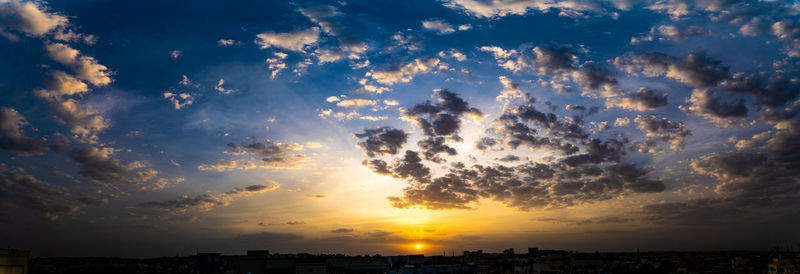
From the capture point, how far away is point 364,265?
121688mm

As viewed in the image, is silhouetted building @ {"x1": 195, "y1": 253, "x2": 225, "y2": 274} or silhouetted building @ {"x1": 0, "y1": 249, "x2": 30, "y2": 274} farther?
silhouetted building @ {"x1": 195, "y1": 253, "x2": 225, "y2": 274}

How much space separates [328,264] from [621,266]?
103 m

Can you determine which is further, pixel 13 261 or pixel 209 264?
pixel 209 264

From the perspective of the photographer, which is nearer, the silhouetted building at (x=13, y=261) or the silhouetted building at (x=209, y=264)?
the silhouetted building at (x=13, y=261)

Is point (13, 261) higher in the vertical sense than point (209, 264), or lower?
higher

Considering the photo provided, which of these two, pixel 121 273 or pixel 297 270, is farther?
pixel 121 273

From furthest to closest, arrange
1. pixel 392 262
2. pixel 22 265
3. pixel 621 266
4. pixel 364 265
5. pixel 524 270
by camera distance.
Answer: pixel 621 266, pixel 524 270, pixel 392 262, pixel 364 265, pixel 22 265

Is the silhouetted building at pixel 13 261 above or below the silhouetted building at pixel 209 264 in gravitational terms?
above

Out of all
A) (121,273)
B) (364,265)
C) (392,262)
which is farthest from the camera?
(121,273)

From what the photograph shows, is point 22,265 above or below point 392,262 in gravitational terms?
above

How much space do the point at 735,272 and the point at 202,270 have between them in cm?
17623

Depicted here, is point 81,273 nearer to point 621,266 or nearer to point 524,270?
→ point 524,270

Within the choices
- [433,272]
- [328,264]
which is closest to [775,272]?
[433,272]

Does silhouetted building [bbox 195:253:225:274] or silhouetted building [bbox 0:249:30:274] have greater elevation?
silhouetted building [bbox 0:249:30:274]
